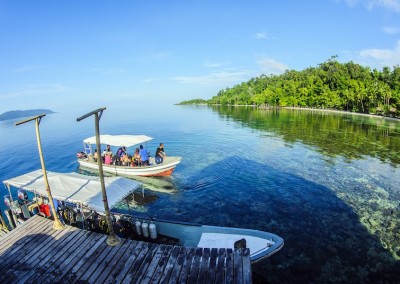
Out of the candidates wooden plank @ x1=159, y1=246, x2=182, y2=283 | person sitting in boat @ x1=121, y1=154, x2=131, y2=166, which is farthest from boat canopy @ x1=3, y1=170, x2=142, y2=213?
person sitting in boat @ x1=121, y1=154, x2=131, y2=166

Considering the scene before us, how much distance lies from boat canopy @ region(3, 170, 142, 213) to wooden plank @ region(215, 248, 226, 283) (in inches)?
292

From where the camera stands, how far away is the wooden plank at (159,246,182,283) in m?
7.96

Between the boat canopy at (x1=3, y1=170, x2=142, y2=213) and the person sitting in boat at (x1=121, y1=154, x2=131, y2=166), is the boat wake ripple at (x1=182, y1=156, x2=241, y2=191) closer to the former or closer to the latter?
the person sitting in boat at (x1=121, y1=154, x2=131, y2=166)

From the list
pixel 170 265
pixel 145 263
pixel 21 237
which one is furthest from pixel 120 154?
pixel 170 265

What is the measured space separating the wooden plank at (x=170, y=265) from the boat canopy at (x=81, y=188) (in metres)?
5.96

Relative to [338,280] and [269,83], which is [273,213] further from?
[269,83]

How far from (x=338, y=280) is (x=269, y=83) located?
173m

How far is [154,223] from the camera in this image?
44.9 feet

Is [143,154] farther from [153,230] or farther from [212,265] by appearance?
[212,265]

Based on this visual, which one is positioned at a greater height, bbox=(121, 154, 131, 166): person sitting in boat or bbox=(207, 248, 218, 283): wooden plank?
bbox=(207, 248, 218, 283): wooden plank

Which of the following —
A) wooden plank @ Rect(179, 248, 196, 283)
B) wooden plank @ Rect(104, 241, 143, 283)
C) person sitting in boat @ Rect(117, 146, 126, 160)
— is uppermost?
person sitting in boat @ Rect(117, 146, 126, 160)

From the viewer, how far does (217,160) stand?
33.6 meters

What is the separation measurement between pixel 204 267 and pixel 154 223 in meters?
6.03

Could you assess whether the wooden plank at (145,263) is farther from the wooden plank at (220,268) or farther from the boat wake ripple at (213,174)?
the boat wake ripple at (213,174)
